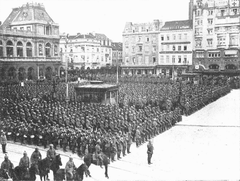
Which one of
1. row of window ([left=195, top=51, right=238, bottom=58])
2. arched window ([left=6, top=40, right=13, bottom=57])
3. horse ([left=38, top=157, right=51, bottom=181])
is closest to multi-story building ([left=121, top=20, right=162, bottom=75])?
row of window ([left=195, top=51, right=238, bottom=58])

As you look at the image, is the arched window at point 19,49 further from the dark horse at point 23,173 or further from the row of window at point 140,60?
the dark horse at point 23,173

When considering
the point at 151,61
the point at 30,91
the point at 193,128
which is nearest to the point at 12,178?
the point at 193,128

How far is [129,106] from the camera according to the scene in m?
26.9

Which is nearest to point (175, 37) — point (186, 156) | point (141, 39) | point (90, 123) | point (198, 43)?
point (198, 43)

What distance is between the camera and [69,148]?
1570 centimetres

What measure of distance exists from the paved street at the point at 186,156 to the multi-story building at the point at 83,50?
53.3 meters

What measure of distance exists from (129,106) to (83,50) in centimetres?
4876

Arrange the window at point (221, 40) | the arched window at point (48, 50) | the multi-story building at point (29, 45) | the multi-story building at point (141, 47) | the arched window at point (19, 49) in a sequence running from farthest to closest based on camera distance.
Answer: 1. the multi-story building at point (141, 47)
2. the arched window at point (48, 50)
3. the window at point (221, 40)
4. the arched window at point (19, 49)
5. the multi-story building at point (29, 45)

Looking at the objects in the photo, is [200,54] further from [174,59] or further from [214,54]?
[174,59]

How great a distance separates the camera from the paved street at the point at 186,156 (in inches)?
485

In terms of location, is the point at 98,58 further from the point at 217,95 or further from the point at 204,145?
the point at 204,145

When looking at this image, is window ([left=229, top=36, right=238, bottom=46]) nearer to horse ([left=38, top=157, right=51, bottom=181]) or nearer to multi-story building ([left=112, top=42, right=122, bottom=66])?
multi-story building ([left=112, top=42, right=122, bottom=66])

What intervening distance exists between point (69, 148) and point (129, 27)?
52.9 meters

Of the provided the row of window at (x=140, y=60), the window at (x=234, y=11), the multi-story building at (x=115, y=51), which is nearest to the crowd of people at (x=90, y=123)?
the window at (x=234, y=11)
